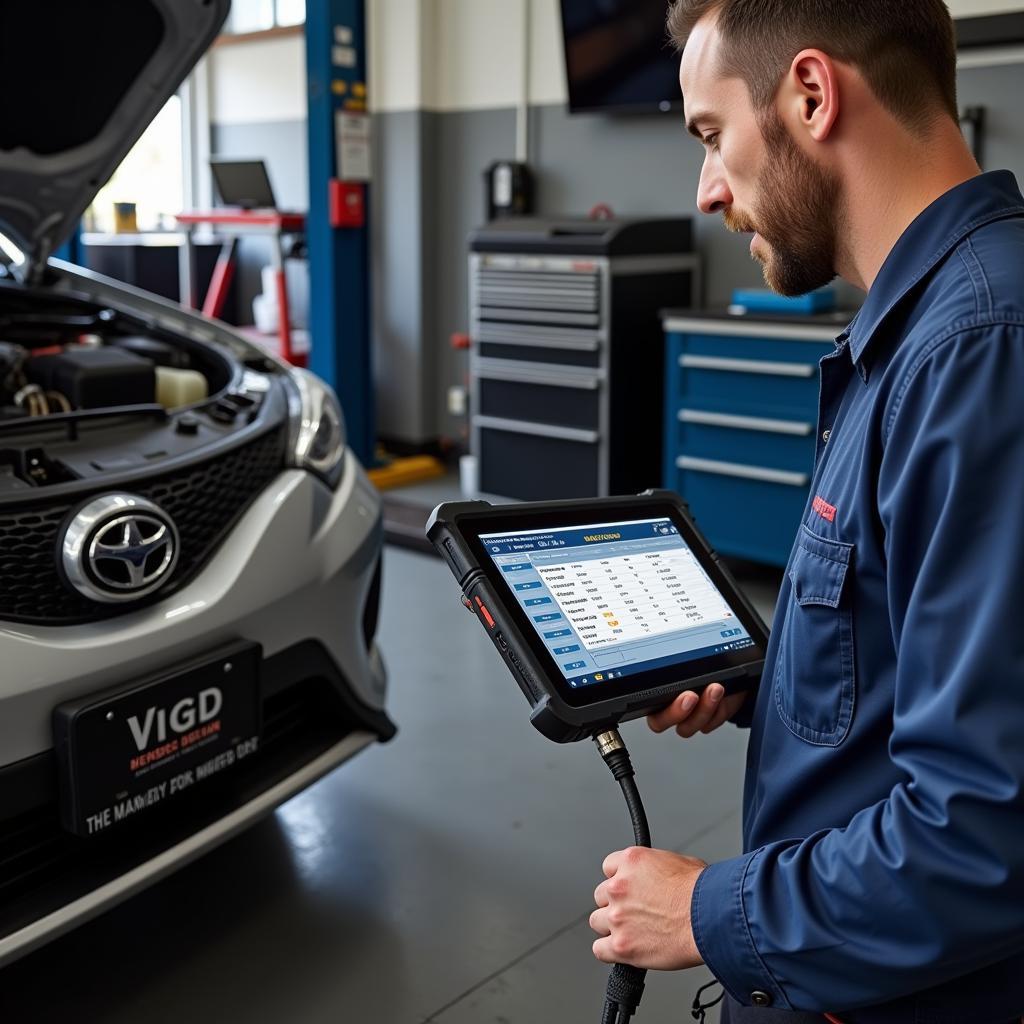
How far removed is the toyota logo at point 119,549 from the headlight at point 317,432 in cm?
33

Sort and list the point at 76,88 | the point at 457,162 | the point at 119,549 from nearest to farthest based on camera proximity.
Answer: the point at 119,549, the point at 76,88, the point at 457,162

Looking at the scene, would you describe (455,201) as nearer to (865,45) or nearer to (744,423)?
(744,423)

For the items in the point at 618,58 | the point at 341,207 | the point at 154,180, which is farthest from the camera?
the point at 154,180

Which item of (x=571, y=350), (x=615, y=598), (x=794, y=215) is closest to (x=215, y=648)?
(x=615, y=598)

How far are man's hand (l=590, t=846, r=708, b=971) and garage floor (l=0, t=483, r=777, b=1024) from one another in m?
0.91

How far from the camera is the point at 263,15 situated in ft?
20.2

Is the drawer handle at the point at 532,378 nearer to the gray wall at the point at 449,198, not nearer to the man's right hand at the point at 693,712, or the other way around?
the gray wall at the point at 449,198

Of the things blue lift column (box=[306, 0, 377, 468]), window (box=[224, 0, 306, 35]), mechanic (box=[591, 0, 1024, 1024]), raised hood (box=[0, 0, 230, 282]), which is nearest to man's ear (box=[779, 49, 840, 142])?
mechanic (box=[591, 0, 1024, 1024])

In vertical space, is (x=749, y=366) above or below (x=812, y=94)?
below

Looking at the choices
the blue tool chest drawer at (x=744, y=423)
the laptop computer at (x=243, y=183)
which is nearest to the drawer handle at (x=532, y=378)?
the blue tool chest drawer at (x=744, y=423)

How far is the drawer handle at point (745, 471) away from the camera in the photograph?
334cm

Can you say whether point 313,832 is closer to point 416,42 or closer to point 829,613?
point 829,613

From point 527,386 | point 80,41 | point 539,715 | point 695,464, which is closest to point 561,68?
point 527,386

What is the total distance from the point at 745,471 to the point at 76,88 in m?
2.11
